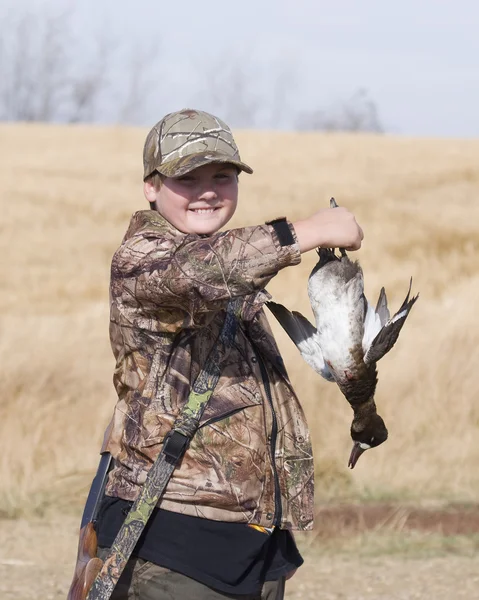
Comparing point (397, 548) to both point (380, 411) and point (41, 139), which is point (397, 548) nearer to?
point (380, 411)

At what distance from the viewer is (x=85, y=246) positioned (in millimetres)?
16672

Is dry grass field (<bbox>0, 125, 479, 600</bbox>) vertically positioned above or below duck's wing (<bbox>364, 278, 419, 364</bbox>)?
above

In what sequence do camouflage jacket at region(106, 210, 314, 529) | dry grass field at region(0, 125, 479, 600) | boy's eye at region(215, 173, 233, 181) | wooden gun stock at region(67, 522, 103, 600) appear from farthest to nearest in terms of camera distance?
dry grass field at region(0, 125, 479, 600) < boy's eye at region(215, 173, 233, 181) < wooden gun stock at region(67, 522, 103, 600) < camouflage jacket at region(106, 210, 314, 529)

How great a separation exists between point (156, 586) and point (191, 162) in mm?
995

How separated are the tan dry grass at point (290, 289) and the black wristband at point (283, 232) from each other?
4.93 m

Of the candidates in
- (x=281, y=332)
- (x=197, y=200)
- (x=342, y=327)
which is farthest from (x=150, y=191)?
(x=281, y=332)

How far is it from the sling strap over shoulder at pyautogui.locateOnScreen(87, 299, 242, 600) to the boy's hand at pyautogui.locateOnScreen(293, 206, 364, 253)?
42 cm

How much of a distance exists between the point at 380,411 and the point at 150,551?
5688 mm

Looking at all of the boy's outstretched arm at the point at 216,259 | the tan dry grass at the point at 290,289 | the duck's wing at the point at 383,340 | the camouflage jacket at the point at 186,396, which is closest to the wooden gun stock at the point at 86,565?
the camouflage jacket at the point at 186,396

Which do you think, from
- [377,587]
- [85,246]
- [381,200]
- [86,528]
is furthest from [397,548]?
[381,200]

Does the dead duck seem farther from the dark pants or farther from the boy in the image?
the dark pants

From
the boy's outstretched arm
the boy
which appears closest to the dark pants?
the boy

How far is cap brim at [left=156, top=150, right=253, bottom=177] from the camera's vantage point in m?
2.93

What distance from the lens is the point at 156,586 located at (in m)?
2.90
